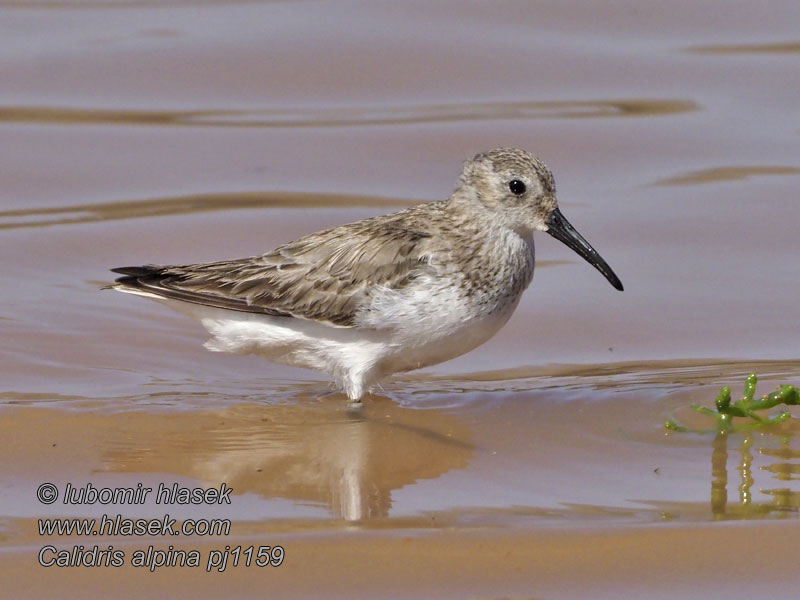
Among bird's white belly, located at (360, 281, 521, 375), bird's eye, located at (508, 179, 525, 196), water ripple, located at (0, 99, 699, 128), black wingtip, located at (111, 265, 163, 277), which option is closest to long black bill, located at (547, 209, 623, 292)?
bird's eye, located at (508, 179, 525, 196)

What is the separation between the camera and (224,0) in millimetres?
16141

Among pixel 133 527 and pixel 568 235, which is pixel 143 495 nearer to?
pixel 133 527

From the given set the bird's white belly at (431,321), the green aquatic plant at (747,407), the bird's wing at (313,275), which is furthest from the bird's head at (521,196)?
the green aquatic plant at (747,407)

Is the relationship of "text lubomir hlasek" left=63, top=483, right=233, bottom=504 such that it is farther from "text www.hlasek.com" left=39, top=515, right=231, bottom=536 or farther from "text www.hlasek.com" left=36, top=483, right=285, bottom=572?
"text www.hlasek.com" left=39, top=515, right=231, bottom=536

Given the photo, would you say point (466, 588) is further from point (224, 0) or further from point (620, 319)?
point (224, 0)

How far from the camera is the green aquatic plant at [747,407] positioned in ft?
25.6

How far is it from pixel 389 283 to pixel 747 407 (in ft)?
7.32

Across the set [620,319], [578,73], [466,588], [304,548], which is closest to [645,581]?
[466,588]

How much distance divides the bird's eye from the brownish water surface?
133 centimetres

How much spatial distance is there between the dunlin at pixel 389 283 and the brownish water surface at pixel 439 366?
43 cm

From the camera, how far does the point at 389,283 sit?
8430 mm

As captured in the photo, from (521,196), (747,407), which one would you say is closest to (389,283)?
(521,196)

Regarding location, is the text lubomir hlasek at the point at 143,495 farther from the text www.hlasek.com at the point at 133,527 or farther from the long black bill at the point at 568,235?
the long black bill at the point at 568,235

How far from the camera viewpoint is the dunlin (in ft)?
27.4
